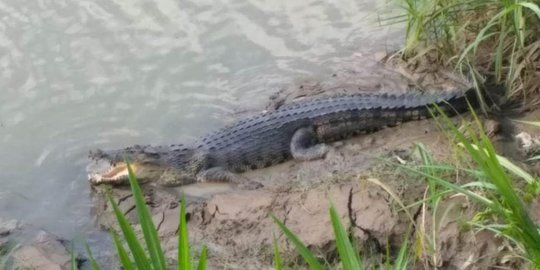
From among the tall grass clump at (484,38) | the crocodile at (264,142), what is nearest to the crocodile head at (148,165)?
the crocodile at (264,142)

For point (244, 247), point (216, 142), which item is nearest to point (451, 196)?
point (244, 247)

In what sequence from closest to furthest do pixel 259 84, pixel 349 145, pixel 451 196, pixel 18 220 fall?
pixel 451 196 < pixel 18 220 < pixel 349 145 < pixel 259 84

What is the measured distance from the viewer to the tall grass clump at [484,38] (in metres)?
4.86

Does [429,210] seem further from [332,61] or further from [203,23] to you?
[203,23]

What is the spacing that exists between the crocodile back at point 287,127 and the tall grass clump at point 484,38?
0.47 metres

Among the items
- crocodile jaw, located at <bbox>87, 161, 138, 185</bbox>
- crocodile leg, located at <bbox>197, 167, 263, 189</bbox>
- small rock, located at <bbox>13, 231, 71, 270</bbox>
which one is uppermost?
crocodile jaw, located at <bbox>87, 161, 138, 185</bbox>

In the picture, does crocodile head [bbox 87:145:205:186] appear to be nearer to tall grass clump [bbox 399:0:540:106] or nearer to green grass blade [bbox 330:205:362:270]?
tall grass clump [bbox 399:0:540:106]

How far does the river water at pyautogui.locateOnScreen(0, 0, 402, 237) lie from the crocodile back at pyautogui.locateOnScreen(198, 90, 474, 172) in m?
0.46

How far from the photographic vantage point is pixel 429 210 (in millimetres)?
3811

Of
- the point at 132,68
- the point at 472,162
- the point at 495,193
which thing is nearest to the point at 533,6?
the point at 472,162

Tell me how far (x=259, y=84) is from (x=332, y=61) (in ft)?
2.22

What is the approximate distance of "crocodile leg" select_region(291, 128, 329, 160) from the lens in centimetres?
546

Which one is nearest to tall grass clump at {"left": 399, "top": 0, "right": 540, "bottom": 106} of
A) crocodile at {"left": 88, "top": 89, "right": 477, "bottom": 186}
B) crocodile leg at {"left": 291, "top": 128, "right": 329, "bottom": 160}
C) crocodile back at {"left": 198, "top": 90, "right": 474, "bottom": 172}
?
crocodile at {"left": 88, "top": 89, "right": 477, "bottom": 186}

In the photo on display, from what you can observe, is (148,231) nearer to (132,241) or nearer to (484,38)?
(132,241)
